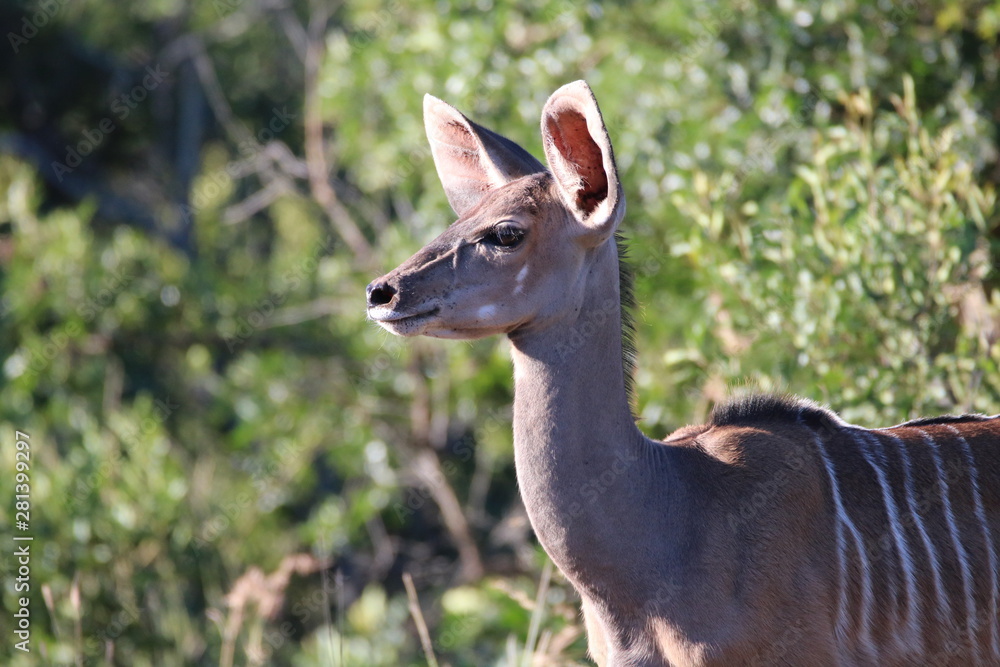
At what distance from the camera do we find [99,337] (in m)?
9.65

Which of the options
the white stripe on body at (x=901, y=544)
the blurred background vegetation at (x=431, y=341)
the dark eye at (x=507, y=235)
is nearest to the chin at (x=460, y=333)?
the dark eye at (x=507, y=235)

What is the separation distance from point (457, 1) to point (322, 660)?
439 cm

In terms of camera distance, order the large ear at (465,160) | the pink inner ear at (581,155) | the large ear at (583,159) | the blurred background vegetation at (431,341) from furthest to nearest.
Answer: the blurred background vegetation at (431,341), the large ear at (465,160), the pink inner ear at (581,155), the large ear at (583,159)

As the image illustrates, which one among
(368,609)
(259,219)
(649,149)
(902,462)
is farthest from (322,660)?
(259,219)

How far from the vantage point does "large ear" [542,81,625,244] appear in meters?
Result: 3.47

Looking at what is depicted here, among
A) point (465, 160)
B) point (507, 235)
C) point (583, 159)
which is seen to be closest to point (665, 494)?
point (507, 235)

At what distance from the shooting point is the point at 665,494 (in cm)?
369

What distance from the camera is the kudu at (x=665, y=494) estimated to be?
352 cm

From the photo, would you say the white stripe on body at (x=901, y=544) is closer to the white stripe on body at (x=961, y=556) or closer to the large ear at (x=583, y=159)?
the white stripe on body at (x=961, y=556)

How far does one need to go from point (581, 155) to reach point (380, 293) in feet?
2.57

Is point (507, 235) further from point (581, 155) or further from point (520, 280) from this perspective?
point (581, 155)

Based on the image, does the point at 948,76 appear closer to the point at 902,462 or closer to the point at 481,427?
the point at 902,462

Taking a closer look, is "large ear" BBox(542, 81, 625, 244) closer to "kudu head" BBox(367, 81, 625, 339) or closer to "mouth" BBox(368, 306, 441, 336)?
"kudu head" BBox(367, 81, 625, 339)

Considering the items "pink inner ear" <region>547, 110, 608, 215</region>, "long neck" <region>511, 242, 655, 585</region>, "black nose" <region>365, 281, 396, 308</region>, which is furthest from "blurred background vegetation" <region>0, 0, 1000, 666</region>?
"black nose" <region>365, 281, 396, 308</region>
